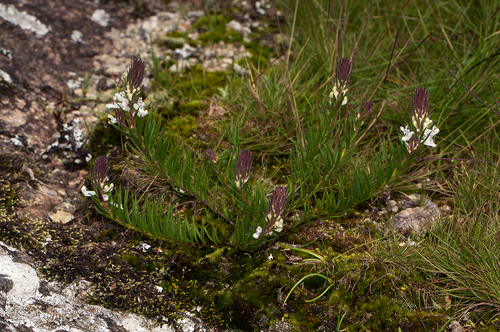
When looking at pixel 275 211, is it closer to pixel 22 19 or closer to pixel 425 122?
pixel 425 122

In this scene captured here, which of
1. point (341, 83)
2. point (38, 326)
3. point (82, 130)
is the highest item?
point (341, 83)

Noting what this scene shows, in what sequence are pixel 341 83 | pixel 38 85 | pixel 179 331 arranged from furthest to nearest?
1. pixel 38 85
2. pixel 341 83
3. pixel 179 331

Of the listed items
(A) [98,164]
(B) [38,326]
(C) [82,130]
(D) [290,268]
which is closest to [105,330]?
(B) [38,326]

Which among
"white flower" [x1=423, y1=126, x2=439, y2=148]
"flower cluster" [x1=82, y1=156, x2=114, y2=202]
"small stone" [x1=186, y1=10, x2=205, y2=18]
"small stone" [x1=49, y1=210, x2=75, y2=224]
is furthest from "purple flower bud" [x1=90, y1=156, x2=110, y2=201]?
"small stone" [x1=186, y1=10, x2=205, y2=18]

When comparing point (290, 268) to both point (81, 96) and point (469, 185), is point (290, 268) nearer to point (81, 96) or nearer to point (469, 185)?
point (469, 185)

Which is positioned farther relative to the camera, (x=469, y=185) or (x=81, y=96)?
(x=81, y=96)

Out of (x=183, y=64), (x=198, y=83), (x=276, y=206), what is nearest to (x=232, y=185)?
(x=276, y=206)

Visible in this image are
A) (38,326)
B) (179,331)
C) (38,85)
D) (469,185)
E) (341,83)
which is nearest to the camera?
(38,326)

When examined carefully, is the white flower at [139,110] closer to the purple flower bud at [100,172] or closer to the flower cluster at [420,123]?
the purple flower bud at [100,172]
